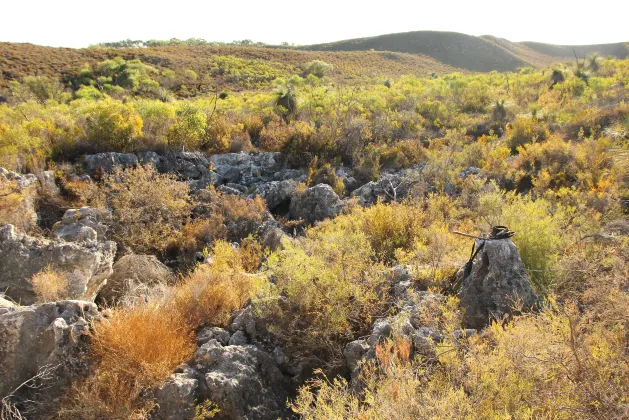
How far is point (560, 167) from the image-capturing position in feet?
30.8

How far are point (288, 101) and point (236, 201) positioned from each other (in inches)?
298

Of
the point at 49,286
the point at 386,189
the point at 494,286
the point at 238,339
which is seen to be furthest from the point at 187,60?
the point at 494,286

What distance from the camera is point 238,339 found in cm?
412

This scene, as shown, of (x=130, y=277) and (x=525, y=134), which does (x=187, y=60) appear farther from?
(x=130, y=277)

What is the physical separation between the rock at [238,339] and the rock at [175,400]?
781mm

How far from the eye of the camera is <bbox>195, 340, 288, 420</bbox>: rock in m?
3.30

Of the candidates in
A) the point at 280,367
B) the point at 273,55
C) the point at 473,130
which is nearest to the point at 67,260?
the point at 280,367

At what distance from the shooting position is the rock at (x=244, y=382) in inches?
130

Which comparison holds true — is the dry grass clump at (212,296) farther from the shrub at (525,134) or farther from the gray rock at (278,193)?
the shrub at (525,134)

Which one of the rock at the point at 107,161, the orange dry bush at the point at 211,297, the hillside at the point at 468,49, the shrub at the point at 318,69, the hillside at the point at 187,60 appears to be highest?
the hillside at the point at 468,49

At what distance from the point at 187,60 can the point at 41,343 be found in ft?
121

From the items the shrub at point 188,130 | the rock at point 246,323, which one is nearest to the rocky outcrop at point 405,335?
the rock at point 246,323

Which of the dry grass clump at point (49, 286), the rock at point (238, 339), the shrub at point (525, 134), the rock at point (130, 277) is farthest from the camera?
the shrub at point (525, 134)

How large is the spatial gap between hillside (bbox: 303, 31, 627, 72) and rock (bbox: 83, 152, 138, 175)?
49715 mm
